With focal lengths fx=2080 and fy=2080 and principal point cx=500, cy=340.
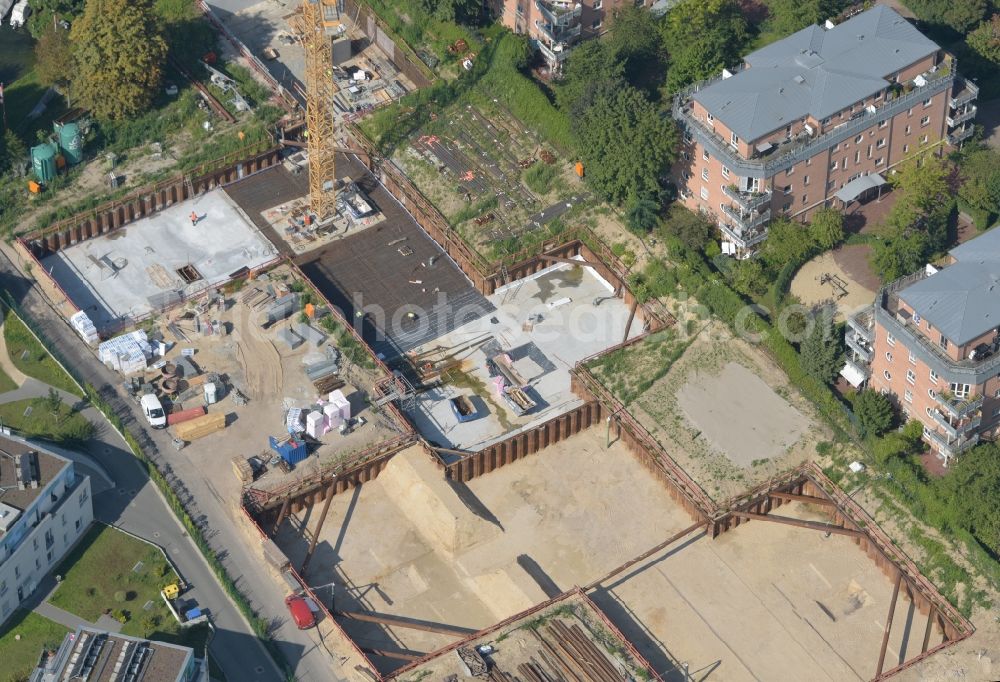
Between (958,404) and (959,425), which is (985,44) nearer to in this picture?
(958,404)

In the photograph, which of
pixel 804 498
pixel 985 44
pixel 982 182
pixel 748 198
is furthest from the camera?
pixel 985 44

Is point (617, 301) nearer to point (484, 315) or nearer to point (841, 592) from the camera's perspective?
point (484, 315)

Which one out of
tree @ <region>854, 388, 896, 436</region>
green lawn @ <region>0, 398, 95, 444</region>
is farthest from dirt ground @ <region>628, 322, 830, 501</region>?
green lawn @ <region>0, 398, 95, 444</region>

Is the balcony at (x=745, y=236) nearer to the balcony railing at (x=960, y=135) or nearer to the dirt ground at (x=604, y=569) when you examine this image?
the balcony railing at (x=960, y=135)

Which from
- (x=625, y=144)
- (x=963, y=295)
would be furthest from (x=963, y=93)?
(x=963, y=295)

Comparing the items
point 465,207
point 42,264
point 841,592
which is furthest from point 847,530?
point 42,264

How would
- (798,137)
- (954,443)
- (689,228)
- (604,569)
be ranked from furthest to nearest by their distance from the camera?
(689,228) < (798,137) < (604,569) < (954,443)
